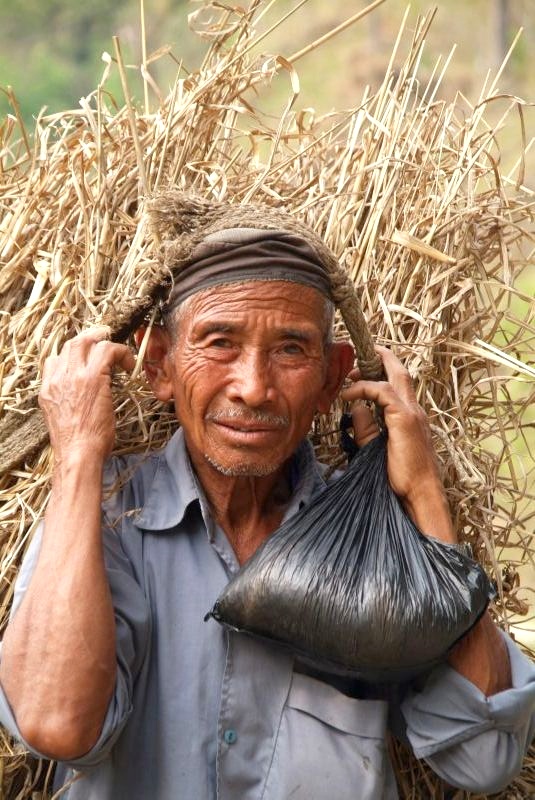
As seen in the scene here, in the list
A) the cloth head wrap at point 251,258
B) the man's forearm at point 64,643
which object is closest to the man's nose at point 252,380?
the cloth head wrap at point 251,258

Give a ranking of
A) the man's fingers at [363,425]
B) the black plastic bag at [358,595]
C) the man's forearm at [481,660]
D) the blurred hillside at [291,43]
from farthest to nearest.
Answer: the blurred hillside at [291,43]
the man's fingers at [363,425]
the man's forearm at [481,660]
the black plastic bag at [358,595]

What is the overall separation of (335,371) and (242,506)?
0.35 meters

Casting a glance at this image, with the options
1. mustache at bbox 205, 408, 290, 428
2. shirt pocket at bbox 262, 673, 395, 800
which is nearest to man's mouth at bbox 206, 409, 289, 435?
mustache at bbox 205, 408, 290, 428

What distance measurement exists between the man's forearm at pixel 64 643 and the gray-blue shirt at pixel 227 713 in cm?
10

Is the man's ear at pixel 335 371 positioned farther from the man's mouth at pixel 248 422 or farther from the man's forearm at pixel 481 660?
the man's forearm at pixel 481 660

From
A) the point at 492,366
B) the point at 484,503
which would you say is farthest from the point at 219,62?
the point at 484,503

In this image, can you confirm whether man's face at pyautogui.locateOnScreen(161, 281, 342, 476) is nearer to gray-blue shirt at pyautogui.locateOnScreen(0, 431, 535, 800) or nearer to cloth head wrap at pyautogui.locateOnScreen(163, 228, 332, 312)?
cloth head wrap at pyautogui.locateOnScreen(163, 228, 332, 312)

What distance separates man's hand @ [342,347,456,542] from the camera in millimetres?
2428

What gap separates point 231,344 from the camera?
7.70 ft

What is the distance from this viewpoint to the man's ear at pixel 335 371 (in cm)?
251

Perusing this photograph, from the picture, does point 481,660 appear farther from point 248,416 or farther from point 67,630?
point 67,630

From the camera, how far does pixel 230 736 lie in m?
2.32

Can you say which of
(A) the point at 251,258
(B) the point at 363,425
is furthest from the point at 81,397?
(B) the point at 363,425

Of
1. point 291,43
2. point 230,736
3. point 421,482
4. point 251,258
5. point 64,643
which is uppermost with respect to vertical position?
point 291,43
